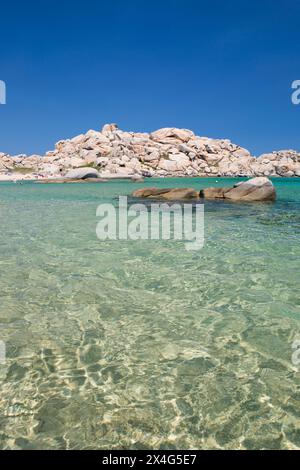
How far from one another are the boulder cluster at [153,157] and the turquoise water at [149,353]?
4732 inches

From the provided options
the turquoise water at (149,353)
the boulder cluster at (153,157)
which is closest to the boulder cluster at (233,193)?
the turquoise water at (149,353)

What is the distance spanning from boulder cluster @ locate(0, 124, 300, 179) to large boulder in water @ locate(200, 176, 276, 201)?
319ft

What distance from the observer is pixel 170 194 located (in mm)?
33656

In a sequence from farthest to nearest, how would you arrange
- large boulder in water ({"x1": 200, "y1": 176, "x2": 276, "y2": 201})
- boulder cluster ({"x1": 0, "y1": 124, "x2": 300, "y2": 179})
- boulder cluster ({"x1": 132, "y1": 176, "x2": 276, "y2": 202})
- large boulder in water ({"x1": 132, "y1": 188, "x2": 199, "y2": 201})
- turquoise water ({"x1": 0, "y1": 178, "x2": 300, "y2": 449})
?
1. boulder cluster ({"x1": 0, "y1": 124, "x2": 300, "y2": 179})
2. large boulder in water ({"x1": 132, "y1": 188, "x2": 199, "y2": 201})
3. boulder cluster ({"x1": 132, "y1": 176, "x2": 276, "y2": 202})
4. large boulder in water ({"x1": 200, "y1": 176, "x2": 276, "y2": 201})
5. turquoise water ({"x1": 0, "y1": 178, "x2": 300, "y2": 449})

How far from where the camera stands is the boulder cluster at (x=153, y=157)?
140625 millimetres

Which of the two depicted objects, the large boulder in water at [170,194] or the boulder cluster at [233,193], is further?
the large boulder in water at [170,194]

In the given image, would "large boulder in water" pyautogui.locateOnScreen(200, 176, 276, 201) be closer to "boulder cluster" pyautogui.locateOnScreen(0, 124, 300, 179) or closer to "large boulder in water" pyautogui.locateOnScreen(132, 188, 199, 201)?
"large boulder in water" pyautogui.locateOnScreen(132, 188, 199, 201)

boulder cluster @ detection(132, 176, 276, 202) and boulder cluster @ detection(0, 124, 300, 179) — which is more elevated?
boulder cluster @ detection(0, 124, 300, 179)

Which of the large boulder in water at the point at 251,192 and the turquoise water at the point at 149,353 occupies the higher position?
the large boulder in water at the point at 251,192

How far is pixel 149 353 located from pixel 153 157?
155567 mm

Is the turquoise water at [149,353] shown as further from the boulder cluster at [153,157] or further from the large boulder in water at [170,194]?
the boulder cluster at [153,157]

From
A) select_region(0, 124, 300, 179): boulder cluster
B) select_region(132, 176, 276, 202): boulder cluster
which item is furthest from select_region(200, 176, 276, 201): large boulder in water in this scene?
select_region(0, 124, 300, 179): boulder cluster

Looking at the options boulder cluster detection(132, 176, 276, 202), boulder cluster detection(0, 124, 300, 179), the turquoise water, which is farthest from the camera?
boulder cluster detection(0, 124, 300, 179)

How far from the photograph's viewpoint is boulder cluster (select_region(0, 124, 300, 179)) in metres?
141
